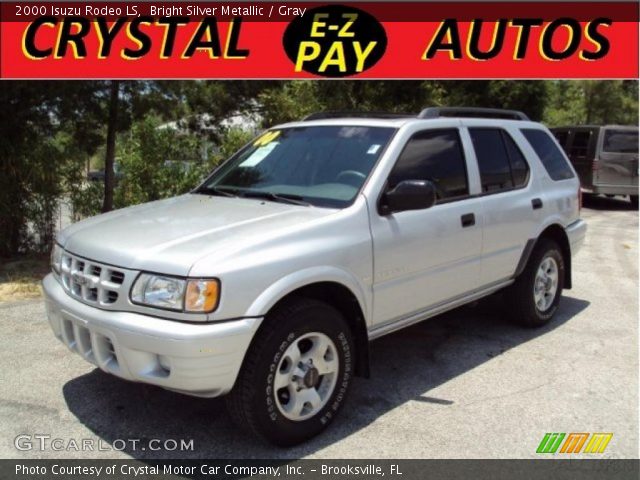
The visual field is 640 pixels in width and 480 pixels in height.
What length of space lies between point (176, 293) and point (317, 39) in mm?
6391

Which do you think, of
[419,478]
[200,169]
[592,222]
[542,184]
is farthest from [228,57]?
[592,222]

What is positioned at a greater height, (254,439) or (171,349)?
(171,349)

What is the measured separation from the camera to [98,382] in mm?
4055

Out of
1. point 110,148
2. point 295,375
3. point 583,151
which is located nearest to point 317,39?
point 110,148

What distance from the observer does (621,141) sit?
14.7m

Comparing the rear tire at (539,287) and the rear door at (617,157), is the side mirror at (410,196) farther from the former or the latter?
the rear door at (617,157)

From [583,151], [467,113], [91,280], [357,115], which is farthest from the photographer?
[583,151]

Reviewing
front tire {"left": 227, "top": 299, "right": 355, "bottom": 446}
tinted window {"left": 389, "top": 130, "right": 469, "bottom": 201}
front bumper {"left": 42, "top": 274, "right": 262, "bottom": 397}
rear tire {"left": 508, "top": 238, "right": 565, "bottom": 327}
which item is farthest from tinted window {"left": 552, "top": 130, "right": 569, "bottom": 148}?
front bumper {"left": 42, "top": 274, "right": 262, "bottom": 397}

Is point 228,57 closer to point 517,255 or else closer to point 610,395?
point 517,255

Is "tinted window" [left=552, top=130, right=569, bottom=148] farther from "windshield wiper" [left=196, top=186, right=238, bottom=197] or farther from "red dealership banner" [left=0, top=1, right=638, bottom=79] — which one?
"windshield wiper" [left=196, top=186, right=238, bottom=197]

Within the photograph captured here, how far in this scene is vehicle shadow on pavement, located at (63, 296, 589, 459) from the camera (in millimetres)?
3326

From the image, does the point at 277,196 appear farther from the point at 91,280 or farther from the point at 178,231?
the point at 91,280

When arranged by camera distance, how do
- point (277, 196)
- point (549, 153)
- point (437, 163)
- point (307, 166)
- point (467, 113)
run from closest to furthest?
point (277, 196) → point (307, 166) → point (437, 163) → point (467, 113) → point (549, 153)

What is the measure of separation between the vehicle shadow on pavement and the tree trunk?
4.89 m
